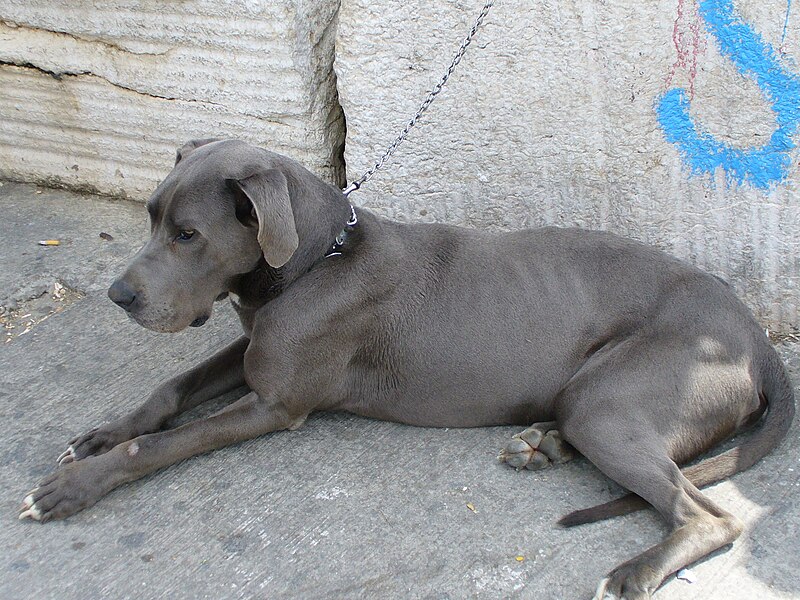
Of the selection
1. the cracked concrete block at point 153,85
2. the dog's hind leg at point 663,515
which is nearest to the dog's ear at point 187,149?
the cracked concrete block at point 153,85

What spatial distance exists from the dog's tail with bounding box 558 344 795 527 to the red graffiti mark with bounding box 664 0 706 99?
3.79 ft

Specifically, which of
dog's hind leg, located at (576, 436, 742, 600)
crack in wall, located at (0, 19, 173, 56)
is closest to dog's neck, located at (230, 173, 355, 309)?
dog's hind leg, located at (576, 436, 742, 600)

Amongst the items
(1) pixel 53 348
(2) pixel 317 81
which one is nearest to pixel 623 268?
(2) pixel 317 81

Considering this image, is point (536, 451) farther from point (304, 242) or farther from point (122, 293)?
point (122, 293)

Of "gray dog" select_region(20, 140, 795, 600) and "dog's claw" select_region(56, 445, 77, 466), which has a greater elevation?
"gray dog" select_region(20, 140, 795, 600)

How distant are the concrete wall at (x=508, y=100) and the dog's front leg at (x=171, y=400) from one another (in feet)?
3.77

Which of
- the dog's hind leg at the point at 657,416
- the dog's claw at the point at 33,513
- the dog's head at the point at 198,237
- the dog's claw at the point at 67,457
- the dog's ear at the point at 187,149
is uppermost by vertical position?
the dog's ear at the point at 187,149

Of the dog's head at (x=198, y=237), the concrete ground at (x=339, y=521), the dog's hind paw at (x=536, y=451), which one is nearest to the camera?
the concrete ground at (x=339, y=521)

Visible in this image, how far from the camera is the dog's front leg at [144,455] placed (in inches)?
120

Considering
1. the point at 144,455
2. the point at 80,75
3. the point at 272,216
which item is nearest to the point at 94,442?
the point at 144,455

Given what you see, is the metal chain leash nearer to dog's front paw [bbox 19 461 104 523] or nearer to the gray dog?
the gray dog

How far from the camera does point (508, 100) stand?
3.99 meters

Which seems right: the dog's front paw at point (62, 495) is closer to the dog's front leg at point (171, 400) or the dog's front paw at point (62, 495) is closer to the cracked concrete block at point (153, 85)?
the dog's front leg at point (171, 400)

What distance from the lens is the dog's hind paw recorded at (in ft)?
10.6
